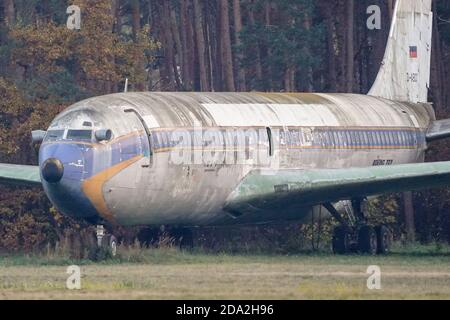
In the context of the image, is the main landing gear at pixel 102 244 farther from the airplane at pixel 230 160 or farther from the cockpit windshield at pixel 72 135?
the cockpit windshield at pixel 72 135

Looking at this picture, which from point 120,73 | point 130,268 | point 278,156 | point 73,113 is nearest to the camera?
point 130,268

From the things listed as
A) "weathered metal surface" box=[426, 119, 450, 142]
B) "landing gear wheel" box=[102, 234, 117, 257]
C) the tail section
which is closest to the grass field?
"landing gear wheel" box=[102, 234, 117, 257]

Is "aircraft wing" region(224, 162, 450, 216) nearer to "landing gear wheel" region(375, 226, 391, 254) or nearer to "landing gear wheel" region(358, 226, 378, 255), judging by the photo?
"landing gear wheel" region(358, 226, 378, 255)

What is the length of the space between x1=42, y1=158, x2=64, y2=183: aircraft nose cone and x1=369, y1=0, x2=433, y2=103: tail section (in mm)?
17339

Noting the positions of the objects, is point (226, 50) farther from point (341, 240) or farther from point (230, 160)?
point (230, 160)

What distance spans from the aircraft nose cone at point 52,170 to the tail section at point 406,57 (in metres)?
17.3

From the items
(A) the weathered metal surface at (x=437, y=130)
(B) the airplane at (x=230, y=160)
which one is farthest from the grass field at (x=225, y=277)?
(A) the weathered metal surface at (x=437, y=130)

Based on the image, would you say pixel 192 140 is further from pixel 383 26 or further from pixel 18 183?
pixel 383 26

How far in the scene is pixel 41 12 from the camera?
7431 cm

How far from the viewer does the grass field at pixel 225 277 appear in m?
24.9

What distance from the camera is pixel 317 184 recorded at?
38750mm

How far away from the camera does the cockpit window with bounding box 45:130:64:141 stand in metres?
34.7

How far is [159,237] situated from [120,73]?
45.9 ft

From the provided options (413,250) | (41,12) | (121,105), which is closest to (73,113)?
(121,105)
